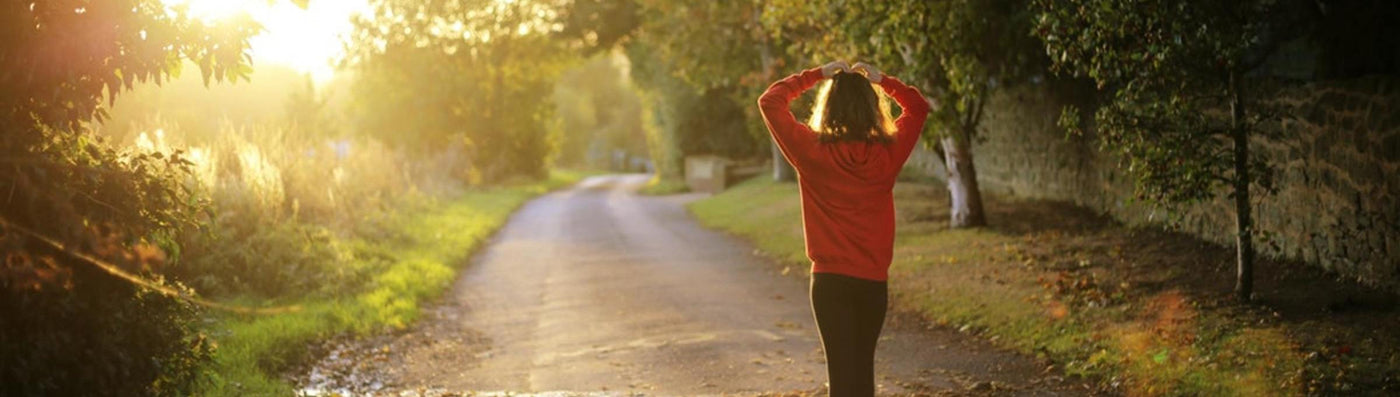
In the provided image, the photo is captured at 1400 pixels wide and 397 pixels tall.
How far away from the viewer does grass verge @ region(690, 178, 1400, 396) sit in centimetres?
756

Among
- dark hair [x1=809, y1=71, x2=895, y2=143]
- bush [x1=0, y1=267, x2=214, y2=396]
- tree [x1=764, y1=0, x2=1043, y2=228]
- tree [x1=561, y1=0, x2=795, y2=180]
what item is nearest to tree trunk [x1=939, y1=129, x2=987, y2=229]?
tree [x1=764, y1=0, x2=1043, y2=228]

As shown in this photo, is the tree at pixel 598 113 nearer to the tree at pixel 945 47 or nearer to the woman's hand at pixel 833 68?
the tree at pixel 945 47

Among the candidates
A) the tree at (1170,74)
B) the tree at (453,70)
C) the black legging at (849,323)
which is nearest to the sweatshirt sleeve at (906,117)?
the black legging at (849,323)

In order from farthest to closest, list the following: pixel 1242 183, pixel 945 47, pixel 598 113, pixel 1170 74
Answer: pixel 598 113 < pixel 945 47 < pixel 1242 183 < pixel 1170 74

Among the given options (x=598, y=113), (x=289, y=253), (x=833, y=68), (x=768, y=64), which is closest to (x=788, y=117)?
(x=833, y=68)

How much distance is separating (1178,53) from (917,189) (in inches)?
657

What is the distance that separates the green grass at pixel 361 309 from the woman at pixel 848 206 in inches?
135

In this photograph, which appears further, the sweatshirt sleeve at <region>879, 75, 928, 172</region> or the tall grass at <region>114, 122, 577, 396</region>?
the tall grass at <region>114, 122, 577, 396</region>

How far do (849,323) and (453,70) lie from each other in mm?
37961

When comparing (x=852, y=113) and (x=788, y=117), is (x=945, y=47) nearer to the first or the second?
(x=788, y=117)

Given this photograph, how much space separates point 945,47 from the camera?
14828mm

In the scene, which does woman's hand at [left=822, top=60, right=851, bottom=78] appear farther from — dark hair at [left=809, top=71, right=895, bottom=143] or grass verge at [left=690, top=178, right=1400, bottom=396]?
grass verge at [left=690, top=178, right=1400, bottom=396]

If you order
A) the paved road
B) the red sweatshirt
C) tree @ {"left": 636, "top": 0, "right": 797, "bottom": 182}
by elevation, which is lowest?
the paved road

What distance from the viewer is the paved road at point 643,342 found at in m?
8.71
